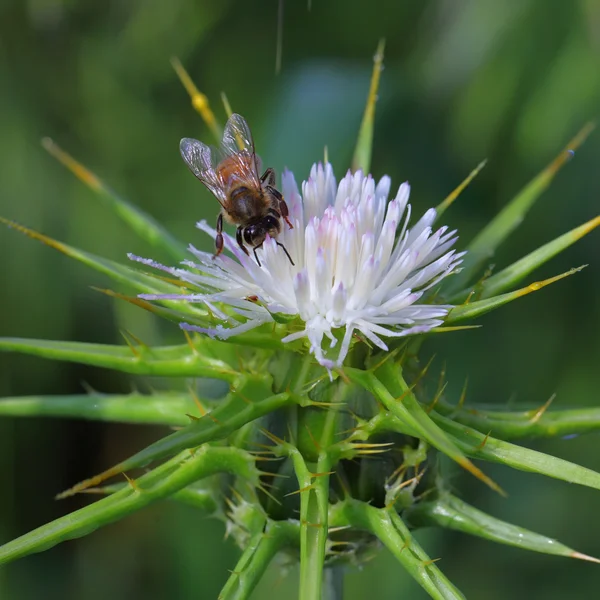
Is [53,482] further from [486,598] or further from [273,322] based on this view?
[273,322]

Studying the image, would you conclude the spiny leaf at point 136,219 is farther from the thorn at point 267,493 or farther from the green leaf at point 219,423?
the thorn at point 267,493

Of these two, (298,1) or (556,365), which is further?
(298,1)

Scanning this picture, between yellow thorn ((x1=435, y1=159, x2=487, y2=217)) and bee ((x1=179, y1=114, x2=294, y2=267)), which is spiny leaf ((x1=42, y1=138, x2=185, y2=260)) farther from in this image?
yellow thorn ((x1=435, y1=159, x2=487, y2=217))

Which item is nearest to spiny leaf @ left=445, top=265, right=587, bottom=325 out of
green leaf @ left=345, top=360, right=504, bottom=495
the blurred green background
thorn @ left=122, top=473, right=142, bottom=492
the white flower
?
the white flower

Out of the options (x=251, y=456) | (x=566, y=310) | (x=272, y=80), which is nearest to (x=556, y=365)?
(x=566, y=310)

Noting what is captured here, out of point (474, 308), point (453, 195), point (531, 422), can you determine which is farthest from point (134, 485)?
point (453, 195)

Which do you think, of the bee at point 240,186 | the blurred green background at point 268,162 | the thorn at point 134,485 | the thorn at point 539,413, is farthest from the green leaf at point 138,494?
the blurred green background at point 268,162

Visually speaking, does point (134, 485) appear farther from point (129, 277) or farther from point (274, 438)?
point (129, 277)
